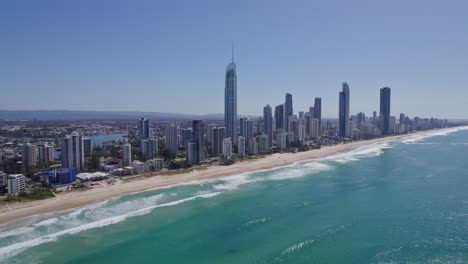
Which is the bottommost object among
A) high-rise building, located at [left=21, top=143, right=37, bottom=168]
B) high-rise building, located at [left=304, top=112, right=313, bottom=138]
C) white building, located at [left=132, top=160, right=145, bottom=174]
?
white building, located at [left=132, top=160, right=145, bottom=174]

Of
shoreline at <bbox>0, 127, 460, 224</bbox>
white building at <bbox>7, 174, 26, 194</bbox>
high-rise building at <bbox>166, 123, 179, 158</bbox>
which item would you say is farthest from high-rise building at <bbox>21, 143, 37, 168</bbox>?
high-rise building at <bbox>166, 123, 179, 158</bbox>

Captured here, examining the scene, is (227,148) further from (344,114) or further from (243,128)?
(344,114)

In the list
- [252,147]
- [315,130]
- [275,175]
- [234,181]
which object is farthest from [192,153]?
[315,130]

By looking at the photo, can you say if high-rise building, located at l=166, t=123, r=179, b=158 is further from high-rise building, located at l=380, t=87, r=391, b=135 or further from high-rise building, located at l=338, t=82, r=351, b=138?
high-rise building, located at l=380, t=87, r=391, b=135

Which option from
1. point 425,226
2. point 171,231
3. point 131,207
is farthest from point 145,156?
point 425,226

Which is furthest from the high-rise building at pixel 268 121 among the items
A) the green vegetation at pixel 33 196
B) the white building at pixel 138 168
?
the green vegetation at pixel 33 196

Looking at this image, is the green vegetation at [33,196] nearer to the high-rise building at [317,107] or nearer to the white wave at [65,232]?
the white wave at [65,232]
